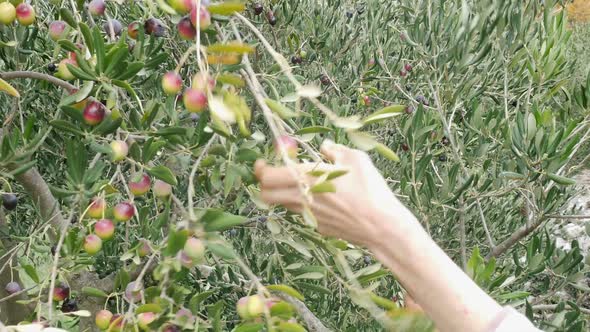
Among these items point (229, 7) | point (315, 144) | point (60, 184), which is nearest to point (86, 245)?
point (229, 7)

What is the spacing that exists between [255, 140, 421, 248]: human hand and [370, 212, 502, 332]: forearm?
0.04ft

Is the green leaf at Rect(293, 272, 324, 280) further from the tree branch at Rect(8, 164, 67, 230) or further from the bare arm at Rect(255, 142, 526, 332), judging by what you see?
the tree branch at Rect(8, 164, 67, 230)

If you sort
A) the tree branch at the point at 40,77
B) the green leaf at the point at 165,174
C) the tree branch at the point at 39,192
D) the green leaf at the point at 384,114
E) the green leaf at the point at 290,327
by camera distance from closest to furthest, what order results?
the green leaf at the point at 290,327
the green leaf at the point at 384,114
the green leaf at the point at 165,174
the tree branch at the point at 40,77
the tree branch at the point at 39,192

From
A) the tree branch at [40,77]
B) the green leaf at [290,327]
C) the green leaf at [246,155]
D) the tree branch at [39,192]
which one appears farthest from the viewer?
the tree branch at [39,192]

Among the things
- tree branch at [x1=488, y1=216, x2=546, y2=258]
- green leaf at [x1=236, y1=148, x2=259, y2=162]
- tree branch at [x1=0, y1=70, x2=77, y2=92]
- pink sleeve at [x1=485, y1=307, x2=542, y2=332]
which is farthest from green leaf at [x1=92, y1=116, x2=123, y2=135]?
tree branch at [x1=488, y1=216, x2=546, y2=258]

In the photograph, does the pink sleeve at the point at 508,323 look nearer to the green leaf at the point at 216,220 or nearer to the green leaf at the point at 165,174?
the green leaf at the point at 216,220

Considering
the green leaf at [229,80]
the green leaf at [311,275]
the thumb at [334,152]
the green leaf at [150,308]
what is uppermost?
the green leaf at [229,80]

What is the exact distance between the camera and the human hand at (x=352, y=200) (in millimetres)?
1096

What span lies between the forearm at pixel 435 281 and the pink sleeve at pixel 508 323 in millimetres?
12

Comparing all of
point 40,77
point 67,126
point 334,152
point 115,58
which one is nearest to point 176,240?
point 334,152

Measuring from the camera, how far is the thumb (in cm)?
116

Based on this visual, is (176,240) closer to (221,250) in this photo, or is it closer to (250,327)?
(221,250)

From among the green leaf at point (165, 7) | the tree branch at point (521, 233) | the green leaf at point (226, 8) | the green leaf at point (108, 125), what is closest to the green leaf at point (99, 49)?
the green leaf at point (108, 125)

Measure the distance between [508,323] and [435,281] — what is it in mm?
140
